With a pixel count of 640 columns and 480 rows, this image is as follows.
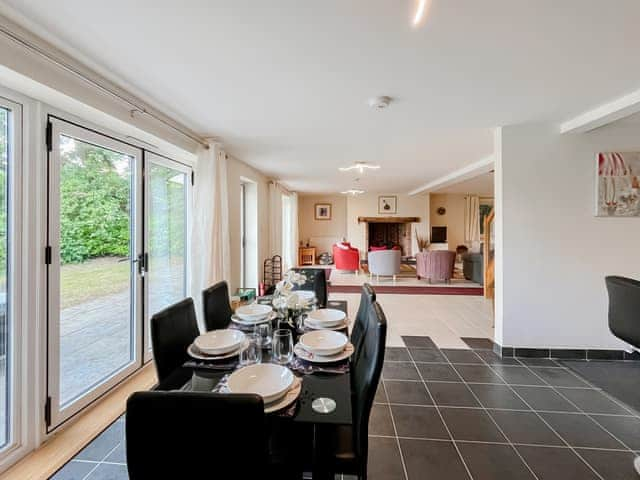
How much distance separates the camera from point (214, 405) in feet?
2.56

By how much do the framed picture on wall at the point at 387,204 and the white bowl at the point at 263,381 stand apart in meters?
8.35

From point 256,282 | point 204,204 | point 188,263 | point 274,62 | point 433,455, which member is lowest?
point 433,455

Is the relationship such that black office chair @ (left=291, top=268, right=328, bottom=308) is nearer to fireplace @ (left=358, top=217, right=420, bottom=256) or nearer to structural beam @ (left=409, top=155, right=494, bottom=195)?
structural beam @ (left=409, top=155, right=494, bottom=195)

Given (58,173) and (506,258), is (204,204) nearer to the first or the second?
(58,173)

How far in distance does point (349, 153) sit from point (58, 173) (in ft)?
9.97

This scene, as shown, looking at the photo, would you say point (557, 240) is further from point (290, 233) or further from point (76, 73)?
point (290, 233)

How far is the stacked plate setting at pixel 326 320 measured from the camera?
177 cm

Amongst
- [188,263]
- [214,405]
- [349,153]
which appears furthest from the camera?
[349,153]

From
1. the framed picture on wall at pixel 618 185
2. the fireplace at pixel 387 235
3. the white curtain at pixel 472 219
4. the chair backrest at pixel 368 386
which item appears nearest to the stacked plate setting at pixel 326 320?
the chair backrest at pixel 368 386

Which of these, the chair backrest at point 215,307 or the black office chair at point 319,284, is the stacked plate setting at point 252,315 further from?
the black office chair at point 319,284

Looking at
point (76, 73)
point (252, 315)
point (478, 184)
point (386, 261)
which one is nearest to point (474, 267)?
point (386, 261)

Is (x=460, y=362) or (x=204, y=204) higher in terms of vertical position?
(x=204, y=204)

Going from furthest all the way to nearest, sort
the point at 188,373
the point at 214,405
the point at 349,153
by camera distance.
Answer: the point at 349,153, the point at 188,373, the point at 214,405

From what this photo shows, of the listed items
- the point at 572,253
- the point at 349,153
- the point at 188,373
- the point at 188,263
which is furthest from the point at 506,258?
the point at 188,263
